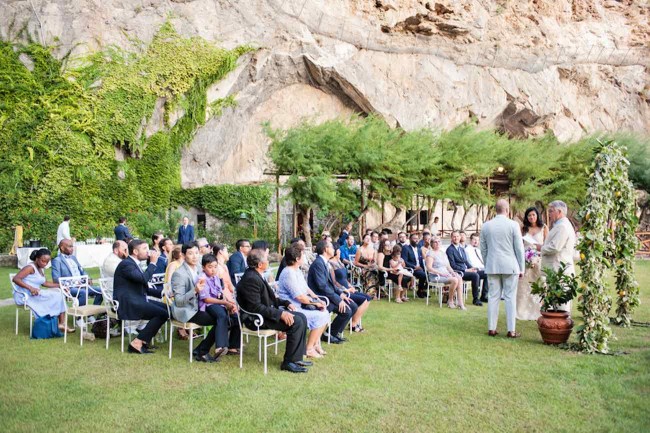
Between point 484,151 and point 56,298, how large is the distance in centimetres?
1759

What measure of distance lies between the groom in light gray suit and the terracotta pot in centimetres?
50

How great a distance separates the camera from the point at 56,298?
7.62 m

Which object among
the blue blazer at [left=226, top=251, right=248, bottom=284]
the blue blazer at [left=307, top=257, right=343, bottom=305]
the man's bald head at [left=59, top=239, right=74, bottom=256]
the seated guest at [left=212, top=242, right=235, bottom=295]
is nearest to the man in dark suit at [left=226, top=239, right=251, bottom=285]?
the blue blazer at [left=226, top=251, right=248, bottom=284]

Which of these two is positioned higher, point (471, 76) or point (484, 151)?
point (471, 76)

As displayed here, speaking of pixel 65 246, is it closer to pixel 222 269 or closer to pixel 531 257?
pixel 222 269

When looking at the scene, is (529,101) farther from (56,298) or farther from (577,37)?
(56,298)

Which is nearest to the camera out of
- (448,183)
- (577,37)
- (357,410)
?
(357,410)

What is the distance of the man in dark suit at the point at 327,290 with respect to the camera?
715 centimetres

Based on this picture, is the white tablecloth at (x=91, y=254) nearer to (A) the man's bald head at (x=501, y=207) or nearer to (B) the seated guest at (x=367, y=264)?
(B) the seated guest at (x=367, y=264)

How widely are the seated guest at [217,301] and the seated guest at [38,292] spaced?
2.50 metres

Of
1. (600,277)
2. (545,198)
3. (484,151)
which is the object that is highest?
(484,151)

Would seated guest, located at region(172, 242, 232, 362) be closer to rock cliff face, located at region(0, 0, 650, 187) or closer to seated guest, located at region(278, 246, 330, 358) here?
seated guest, located at region(278, 246, 330, 358)

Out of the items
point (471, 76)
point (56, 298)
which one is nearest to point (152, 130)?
point (56, 298)

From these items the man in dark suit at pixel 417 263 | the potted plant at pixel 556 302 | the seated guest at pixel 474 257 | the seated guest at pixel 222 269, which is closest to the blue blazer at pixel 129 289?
the seated guest at pixel 222 269
